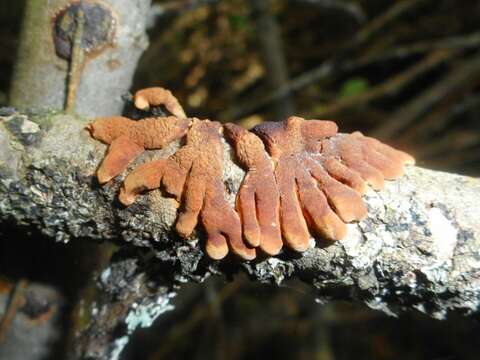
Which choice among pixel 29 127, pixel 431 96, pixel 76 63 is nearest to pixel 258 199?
pixel 29 127

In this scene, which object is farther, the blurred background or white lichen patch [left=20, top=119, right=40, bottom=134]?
the blurred background

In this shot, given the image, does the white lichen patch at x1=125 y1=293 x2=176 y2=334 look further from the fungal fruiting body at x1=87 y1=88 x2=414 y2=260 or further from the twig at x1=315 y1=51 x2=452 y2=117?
the twig at x1=315 y1=51 x2=452 y2=117

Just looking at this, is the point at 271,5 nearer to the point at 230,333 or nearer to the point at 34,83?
the point at 230,333

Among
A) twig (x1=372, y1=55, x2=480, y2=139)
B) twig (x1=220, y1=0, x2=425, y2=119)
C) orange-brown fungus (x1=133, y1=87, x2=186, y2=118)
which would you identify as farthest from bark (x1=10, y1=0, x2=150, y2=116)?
twig (x1=372, y1=55, x2=480, y2=139)

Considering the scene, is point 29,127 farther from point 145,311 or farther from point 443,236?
point 443,236

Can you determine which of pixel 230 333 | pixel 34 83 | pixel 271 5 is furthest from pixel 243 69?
pixel 34 83

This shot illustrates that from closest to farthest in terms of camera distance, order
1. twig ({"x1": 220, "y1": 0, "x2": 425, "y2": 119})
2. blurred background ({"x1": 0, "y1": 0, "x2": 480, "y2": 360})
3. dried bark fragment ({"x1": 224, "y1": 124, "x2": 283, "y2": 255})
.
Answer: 1. dried bark fragment ({"x1": 224, "y1": 124, "x2": 283, "y2": 255})
2. twig ({"x1": 220, "y1": 0, "x2": 425, "y2": 119})
3. blurred background ({"x1": 0, "y1": 0, "x2": 480, "y2": 360})

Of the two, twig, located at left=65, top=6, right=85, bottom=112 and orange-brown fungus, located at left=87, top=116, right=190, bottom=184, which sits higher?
twig, located at left=65, top=6, right=85, bottom=112

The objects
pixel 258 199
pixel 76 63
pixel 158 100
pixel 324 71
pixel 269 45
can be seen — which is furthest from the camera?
pixel 269 45

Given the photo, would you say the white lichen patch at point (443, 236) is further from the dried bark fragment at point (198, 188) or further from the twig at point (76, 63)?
the twig at point (76, 63)
